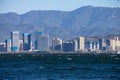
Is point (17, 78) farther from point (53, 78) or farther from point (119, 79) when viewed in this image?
point (119, 79)

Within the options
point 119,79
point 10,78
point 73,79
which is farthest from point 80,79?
point 10,78

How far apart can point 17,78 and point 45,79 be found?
429 cm

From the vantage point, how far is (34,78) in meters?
73.4

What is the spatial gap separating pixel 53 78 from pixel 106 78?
7913 millimetres

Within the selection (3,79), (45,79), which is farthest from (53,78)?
(3,79)

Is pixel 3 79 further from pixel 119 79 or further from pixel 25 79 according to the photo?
pixel 119 79

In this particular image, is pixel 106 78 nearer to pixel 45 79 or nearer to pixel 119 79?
pixel 119 79

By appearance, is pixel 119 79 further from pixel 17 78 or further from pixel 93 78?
pixel 17 78

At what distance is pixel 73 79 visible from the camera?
70.9 meters

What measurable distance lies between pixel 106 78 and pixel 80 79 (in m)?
4.59

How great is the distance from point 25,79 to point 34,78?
321 cm

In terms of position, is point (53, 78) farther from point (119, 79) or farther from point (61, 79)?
point (119, 79)

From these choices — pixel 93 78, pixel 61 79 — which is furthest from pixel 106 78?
pixel 61 79

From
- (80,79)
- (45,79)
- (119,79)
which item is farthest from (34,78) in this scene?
(119,79)
